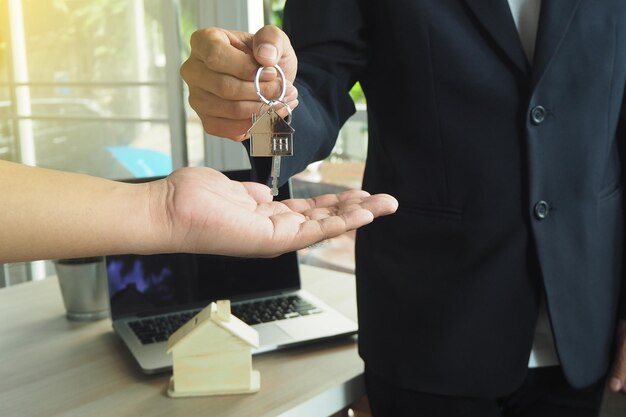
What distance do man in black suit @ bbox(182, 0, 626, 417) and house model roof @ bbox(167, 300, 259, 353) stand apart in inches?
7.7

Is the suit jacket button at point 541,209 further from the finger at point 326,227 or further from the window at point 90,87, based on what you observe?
the window at point 90,87

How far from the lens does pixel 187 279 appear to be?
1.45 m

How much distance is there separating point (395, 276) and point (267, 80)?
441 millimetres

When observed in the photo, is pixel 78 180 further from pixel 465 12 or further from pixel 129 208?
pixel 465 12

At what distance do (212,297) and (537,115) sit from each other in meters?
0.70

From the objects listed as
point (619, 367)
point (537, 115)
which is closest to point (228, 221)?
point (537, 115)

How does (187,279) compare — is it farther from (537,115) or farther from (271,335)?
(537,115)

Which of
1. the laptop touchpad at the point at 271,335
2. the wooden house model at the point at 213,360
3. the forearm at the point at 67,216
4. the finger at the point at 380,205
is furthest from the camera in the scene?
the laptop touchpad at the point at 271,335

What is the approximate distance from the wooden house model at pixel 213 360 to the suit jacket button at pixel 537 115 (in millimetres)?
512

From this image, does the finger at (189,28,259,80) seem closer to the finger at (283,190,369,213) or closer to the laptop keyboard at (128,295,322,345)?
the finger at (283,190,369,213)

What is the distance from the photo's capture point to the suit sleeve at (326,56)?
3.55 feet

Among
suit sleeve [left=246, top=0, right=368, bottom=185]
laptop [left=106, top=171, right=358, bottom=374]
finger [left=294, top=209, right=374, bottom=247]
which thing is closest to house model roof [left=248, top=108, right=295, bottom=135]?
finger [left=294, top=209, right=374, bottom=247]

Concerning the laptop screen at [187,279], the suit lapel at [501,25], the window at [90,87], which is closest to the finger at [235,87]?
the suit lapel at [501,25]

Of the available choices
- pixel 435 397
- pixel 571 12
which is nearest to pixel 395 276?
pixel 435 397
